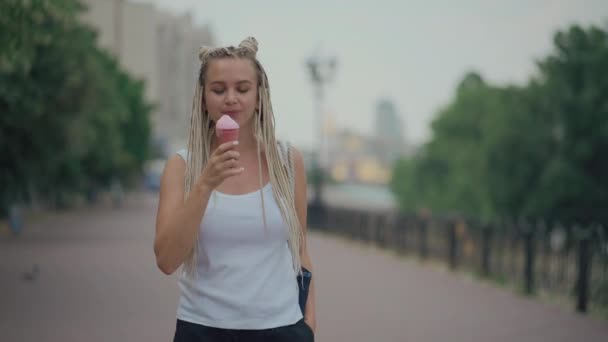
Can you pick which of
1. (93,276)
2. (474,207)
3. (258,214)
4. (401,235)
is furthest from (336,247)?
(474,207)

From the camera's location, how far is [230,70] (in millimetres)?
2811

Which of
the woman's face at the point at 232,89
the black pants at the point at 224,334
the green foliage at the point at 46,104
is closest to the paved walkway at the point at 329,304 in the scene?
the green foliage at the point at 46,104

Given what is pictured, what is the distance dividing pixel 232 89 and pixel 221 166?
35cm

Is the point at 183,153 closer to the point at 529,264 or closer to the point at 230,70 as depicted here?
the point at 230,70

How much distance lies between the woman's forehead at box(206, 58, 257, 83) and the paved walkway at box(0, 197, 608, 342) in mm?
6122

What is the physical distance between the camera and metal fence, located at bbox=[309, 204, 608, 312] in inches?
459

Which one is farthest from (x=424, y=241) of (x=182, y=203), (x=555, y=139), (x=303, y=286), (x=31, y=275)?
(x=555, y=139)

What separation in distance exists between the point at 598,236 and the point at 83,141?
15949mm

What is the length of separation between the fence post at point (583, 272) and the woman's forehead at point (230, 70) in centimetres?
951

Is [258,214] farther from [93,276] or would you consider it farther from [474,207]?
[474,207]

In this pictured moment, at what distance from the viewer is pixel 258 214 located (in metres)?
2.79

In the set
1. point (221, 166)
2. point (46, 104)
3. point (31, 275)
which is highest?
point (46, 104)

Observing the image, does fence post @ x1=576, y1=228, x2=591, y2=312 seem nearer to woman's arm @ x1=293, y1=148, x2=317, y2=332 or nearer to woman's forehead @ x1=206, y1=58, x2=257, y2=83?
woman's arm @ x1=293, y1=148, x2=317, y2=332

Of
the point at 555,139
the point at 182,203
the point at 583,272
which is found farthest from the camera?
the point at 555,139
